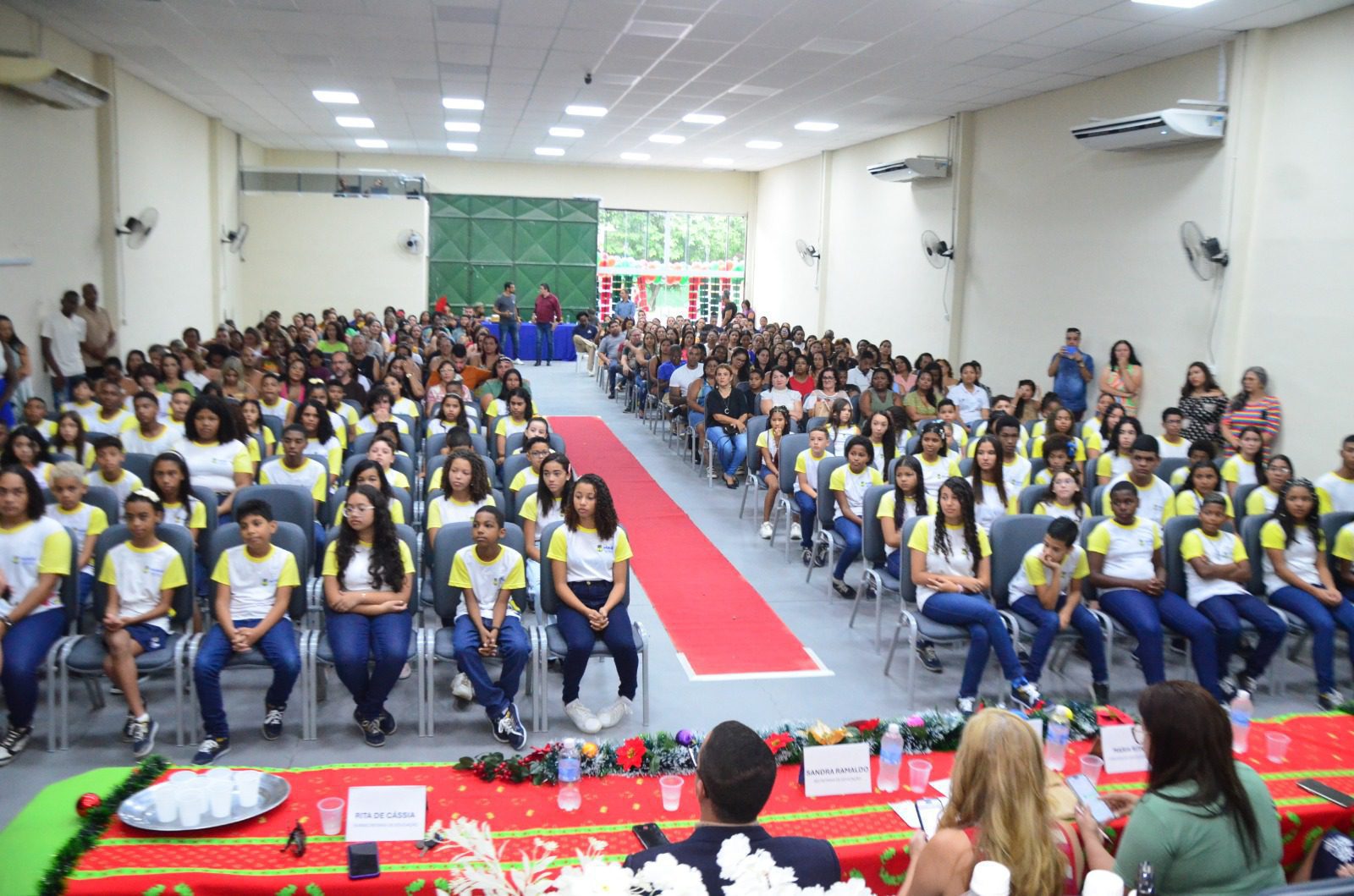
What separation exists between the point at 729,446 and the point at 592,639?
5.41 metres

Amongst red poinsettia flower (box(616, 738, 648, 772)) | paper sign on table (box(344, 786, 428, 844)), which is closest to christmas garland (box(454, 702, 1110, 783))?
red poinsettia flower (box(616, 738, 648, 772))

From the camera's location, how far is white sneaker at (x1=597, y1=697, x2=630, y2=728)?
16.5 feet

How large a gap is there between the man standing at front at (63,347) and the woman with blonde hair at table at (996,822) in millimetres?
10064

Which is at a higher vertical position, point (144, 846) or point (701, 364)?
point (701, 364)

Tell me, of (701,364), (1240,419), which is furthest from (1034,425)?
(701,364)

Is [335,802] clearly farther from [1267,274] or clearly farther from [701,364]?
[701,364]

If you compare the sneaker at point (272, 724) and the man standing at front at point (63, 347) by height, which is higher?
the man standing at front at point (63, 347)

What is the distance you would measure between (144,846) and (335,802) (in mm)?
486

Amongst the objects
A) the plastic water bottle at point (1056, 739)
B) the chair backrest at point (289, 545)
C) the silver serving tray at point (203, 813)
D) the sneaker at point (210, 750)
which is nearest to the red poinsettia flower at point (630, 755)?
the silver serving tray at point (203, 813)

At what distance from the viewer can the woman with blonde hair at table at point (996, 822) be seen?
7.82 ft

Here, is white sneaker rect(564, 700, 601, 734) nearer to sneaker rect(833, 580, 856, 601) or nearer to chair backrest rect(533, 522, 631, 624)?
chair backrest rect(533, 522, 631, 624)

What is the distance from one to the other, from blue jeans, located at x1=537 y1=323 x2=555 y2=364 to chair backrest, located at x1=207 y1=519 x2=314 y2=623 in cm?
1576

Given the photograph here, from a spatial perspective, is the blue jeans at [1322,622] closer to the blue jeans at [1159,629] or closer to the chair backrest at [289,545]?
the blue jeans at [1159,629]

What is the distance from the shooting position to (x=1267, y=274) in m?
8.72
